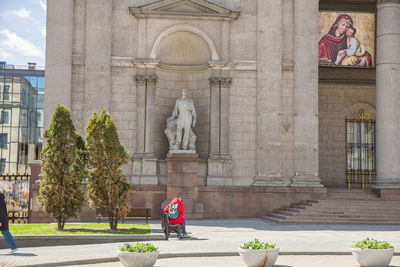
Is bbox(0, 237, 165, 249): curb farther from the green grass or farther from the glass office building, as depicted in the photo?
the glass office building

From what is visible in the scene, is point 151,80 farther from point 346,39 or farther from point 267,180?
point 346,39

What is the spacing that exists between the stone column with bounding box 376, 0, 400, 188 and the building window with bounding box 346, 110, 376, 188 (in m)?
5.86

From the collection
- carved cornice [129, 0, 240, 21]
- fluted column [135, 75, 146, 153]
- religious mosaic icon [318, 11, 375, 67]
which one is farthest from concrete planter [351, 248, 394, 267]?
religious mosaic icon [318, 11, 375, 67]

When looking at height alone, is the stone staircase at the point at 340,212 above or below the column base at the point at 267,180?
below

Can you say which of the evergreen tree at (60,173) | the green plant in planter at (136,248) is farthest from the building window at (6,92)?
the green plant in planter at (136,248)

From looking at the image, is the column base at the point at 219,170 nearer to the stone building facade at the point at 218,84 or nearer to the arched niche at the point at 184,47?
the stone building facade at the point at 218,84

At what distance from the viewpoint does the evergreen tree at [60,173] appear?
2338 centimetres

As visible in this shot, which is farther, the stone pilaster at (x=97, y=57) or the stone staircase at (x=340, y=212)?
the stone pilaster at (x=97, y=57)

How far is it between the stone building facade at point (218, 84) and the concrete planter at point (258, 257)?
16885 mm

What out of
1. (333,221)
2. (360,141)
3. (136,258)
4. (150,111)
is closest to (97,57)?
(150,111)

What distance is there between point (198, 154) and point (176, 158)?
2.13 m

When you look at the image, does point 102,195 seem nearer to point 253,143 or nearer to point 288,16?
point 253,143

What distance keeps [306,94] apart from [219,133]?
5598mm

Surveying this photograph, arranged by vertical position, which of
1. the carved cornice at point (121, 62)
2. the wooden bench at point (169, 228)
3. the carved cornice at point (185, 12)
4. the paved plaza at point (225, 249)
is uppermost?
the carved cornice at point (185, 12)
